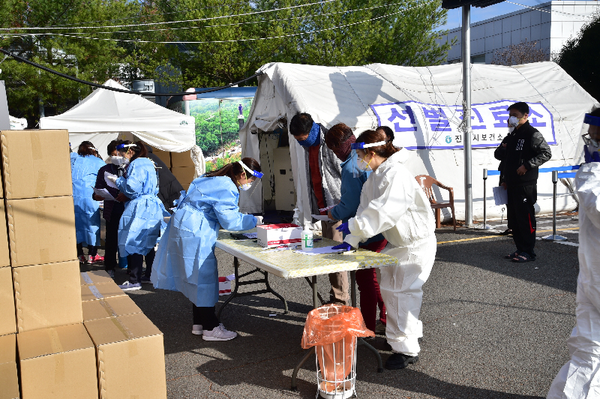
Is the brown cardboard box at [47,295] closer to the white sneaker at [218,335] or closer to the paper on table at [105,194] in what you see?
the white sneaker at [218,335]

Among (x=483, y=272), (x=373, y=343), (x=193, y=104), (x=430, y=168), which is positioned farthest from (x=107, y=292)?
(x=193, y=104)

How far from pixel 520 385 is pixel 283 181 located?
934cm

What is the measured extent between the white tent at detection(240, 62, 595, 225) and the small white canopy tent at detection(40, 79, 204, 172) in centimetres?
145

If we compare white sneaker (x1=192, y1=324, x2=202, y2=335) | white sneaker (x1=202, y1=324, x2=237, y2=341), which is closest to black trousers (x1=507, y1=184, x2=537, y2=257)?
white sneaker (x1=202, y1=324, x2=237, y2=341)

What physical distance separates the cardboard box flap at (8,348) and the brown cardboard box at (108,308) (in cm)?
42

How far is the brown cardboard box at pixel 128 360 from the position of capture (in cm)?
276

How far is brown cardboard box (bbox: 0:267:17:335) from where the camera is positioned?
9.05ft

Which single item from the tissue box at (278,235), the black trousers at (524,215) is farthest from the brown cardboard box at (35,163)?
the black trousers at (524,215)

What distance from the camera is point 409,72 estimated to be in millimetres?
11141

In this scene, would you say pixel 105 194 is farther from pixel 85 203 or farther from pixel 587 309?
pixel 587 309

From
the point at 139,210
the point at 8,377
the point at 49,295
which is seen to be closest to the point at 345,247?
the point at 49,295

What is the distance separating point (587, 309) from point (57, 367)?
2.76m

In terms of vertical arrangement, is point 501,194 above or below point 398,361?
above

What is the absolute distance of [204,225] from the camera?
4.30m
